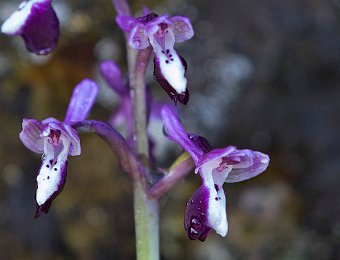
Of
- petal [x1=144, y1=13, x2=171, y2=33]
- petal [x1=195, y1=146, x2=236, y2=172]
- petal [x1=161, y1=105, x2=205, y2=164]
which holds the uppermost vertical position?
petal [x1=144, y1=13, x2=171, y2=33]

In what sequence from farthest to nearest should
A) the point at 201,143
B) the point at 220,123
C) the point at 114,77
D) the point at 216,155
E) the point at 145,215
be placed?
the point at 220,123, the point at 114,77, the point at 145,215, the point at 201,143, the point at 216,155

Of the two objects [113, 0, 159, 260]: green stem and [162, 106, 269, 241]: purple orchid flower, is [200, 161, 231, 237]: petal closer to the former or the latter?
[162, 106, 269, 241]: purple orchid flower

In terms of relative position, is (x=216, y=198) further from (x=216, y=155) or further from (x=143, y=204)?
(x=143, y=204)

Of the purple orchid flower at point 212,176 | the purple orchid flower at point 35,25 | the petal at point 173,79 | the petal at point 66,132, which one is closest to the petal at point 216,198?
the purple orchid flower at point 212,176

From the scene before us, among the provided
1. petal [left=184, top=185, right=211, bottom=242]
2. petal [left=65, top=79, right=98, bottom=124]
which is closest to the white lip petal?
petal [left=65, top=79, right=98, bottom=124]

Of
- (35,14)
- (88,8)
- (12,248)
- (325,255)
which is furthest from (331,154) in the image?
(35,14)

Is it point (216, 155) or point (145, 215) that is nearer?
point (216, 155)

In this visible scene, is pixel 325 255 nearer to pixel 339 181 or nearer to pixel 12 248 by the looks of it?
pixel 339 181

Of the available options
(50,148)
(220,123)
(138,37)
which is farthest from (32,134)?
(220,123)
